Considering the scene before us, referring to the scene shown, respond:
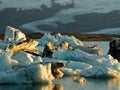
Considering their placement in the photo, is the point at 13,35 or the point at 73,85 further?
the point at 13,35

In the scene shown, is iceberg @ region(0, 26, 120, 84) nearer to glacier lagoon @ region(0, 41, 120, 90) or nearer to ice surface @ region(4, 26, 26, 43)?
glacier lagoon @ region(0, 41, 120, 90)

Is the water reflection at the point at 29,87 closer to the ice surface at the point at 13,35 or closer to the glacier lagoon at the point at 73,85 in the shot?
the glacier lagoon at the point at 73,85

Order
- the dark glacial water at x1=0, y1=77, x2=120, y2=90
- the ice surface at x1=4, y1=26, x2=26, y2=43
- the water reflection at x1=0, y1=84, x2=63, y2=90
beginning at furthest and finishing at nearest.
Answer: the ice surface at x1=4, y1=26, x2=26, y2=43 < the dark glacial water at x1=0, y1=77, x2=120, y2=90 < the water reflection at x1=0, y1=84, x2=63, y2=90

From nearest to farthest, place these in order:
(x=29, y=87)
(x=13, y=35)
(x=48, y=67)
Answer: (x=29, y=87) < (x=48, y=67) < (x=13, y=35)

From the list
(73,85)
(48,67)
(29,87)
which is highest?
(48,67)

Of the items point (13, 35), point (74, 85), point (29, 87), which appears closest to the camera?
point (29, 87)

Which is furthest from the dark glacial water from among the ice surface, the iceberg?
the ice surface

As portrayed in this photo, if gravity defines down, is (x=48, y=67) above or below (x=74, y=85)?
above

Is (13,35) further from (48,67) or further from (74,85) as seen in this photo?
(48,67)

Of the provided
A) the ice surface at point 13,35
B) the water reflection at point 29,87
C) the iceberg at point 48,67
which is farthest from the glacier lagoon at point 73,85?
the ice surface at point 13,35

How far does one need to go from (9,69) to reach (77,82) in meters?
4.30

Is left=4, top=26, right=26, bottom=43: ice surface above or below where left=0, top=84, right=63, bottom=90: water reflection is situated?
above

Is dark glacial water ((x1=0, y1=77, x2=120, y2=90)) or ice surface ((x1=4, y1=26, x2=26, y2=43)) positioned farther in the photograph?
ice surface ((x1=4, y1=26, x2=26, y2=43))

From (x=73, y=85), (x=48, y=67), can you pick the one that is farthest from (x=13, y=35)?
(x=48, y=67)
